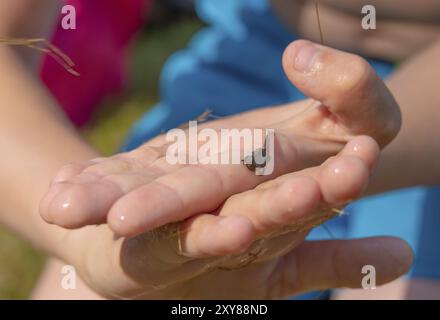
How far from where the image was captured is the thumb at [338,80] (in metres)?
0.65

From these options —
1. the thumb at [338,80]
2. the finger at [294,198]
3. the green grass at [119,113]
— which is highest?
the thumb at [338,80]

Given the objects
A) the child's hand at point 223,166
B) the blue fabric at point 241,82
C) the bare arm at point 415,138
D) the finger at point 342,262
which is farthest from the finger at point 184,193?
the blue fabric at point 241,82

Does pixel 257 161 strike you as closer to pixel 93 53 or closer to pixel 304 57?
pixel 304 57

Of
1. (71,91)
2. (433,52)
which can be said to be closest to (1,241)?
(71,91)

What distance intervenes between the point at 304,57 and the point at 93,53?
1356 mm

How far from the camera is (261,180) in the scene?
0.68m

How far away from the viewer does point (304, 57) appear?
66cm

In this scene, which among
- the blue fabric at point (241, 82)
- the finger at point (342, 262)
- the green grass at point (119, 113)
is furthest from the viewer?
the green grass at point (119, 113)

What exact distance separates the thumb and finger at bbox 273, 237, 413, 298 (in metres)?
0.18

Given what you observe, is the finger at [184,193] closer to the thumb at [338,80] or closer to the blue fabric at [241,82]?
the thumb at [338,80]

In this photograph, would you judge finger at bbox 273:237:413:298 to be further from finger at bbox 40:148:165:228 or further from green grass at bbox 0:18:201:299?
green grass at bbox 0:18:201:299

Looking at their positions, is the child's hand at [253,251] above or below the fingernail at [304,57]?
below

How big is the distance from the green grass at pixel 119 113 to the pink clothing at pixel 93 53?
1.9 inches

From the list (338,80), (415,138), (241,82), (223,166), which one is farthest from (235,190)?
(241,82)
